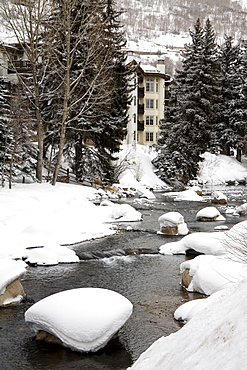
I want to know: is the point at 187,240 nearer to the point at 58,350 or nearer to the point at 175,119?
the point at 58,350

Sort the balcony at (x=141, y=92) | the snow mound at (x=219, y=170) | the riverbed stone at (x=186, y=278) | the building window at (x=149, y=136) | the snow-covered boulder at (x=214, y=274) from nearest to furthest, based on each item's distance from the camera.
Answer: the snow-covered boulder at (x=214, y=274), the riverbed stone at (x=186, y=278), the snow mound at (x=219, y=170), the balcony at (x=141, y=92), the building window at (x=149, y=136)

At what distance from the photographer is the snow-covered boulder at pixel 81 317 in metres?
6.64

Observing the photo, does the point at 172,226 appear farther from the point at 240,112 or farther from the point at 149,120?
the point at 149,120

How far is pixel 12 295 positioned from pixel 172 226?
7931 mm

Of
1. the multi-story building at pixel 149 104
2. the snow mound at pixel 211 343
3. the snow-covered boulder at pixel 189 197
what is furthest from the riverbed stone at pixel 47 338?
the multi-story building at pixel 149 104

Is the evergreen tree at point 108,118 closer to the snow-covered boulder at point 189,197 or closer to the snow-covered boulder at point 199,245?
the snow-covered boulder at point 189,197

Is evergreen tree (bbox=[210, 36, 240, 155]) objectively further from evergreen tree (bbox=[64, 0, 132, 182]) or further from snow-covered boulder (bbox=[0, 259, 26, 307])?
snow-covered boulder (bbox=[0, 259, 26, 307])

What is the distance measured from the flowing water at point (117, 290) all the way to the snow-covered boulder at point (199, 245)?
43 cm

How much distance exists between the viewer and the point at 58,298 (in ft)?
23.4

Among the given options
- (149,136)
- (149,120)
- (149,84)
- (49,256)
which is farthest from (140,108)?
(49,256)

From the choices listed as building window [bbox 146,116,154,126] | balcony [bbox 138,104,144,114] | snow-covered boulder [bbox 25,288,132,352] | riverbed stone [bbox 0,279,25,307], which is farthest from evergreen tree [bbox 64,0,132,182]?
building window [bbox 146,116,154,126]

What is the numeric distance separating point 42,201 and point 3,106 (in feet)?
28.2

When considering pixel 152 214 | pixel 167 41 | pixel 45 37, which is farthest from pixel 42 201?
pixel 167 41

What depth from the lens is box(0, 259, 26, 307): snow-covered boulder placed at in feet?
28.1
